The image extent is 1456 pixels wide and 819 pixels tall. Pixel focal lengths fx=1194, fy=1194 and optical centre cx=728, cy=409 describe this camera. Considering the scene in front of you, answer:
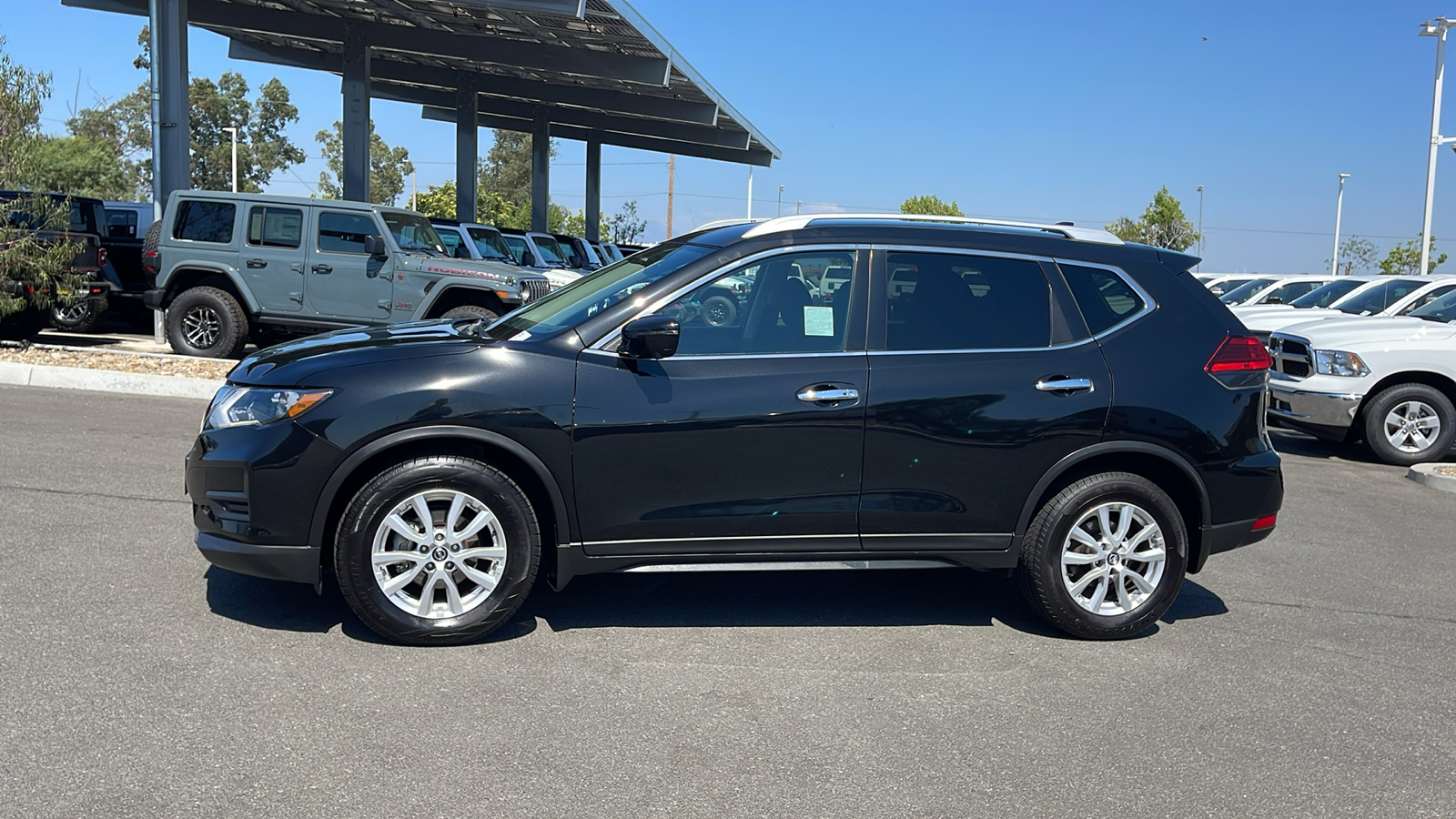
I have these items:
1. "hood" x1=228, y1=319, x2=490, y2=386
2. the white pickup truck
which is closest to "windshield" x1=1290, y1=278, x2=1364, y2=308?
the white pickup truck

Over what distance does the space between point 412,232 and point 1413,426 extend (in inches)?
437

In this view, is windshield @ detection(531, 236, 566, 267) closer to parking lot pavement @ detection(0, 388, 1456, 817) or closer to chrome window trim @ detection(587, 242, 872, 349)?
parking lot pavement @ detection(0, 388, 1456, 817)

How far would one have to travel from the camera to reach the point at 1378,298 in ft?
50.4

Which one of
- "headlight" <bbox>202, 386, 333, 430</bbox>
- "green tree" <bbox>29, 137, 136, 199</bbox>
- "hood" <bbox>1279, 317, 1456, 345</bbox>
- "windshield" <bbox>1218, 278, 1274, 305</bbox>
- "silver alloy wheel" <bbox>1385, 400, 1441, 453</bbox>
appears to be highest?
"green tree" <bbox>29, 137, 136, 199</bbox>

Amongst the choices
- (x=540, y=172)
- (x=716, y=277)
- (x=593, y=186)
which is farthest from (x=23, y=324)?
(x=593, y=186)

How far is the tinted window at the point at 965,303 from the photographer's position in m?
5.21

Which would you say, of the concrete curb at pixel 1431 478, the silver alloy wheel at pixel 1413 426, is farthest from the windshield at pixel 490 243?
the concrete curb at pixel 1431 478

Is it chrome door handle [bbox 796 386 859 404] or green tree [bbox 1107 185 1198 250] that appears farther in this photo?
green tree [bbox 1107 185 1198 250]

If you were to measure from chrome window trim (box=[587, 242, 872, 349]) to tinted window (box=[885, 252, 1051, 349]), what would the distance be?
0.23 metres

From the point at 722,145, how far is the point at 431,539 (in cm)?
3667

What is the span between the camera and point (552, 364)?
4.86m

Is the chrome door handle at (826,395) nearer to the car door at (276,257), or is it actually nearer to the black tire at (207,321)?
the car door at (276,257)

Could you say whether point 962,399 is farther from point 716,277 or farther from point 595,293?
point 595,293

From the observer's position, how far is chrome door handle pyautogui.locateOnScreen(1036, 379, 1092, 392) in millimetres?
5211
